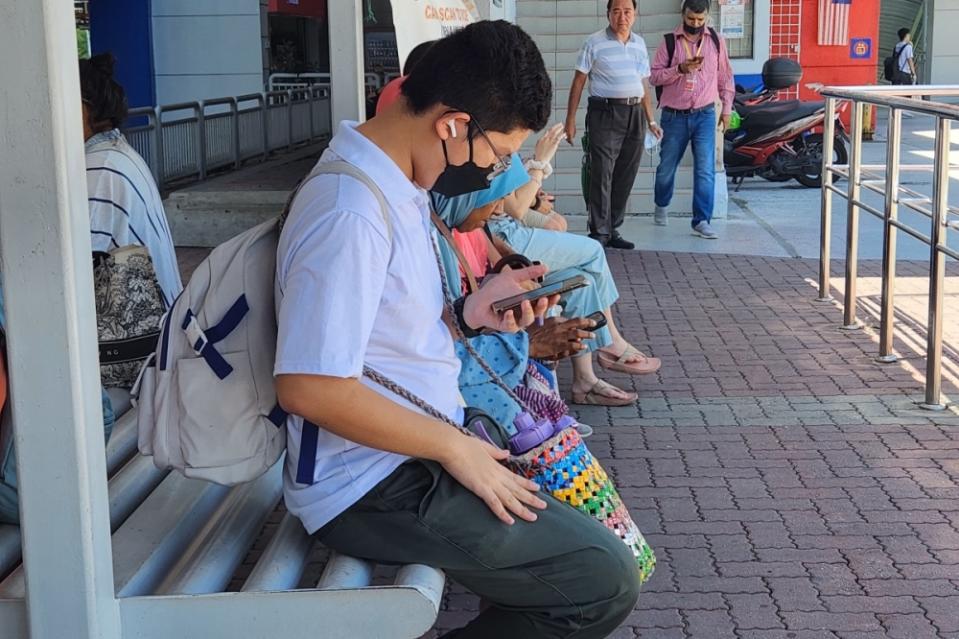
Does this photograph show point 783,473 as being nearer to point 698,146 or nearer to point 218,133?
point 698,146

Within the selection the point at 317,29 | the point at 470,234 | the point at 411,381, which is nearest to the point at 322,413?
the point at 411,381

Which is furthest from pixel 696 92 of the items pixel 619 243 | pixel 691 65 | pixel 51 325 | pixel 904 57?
pixel 904 57

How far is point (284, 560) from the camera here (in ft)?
9.04

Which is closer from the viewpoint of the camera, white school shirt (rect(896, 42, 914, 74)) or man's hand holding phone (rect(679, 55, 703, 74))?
man's hand holding phone (rect(679, 55, 703, 74))

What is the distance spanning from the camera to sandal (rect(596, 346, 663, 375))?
6039 mm

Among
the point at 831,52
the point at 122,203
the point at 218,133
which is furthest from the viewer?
the point at 831,52

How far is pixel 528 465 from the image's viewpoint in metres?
2.83

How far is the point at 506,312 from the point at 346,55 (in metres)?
2.51

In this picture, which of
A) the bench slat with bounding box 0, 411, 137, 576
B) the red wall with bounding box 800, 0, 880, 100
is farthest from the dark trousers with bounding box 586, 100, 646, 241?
the red wall with bounding box 800, 0, 880, 100

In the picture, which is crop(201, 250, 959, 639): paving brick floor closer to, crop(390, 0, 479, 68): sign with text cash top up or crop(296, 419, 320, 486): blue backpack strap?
crop(296, 419, 320, 486): blue backpack strap

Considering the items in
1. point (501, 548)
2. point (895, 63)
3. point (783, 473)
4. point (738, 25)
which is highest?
point (738, 25)

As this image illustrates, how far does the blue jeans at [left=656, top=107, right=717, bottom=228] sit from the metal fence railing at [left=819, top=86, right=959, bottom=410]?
254cm

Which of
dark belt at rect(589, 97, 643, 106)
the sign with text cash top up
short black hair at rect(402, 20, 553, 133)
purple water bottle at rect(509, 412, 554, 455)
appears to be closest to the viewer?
short black hair at rect(402, 20, 553, 133)

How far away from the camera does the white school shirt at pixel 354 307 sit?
2391 mm
